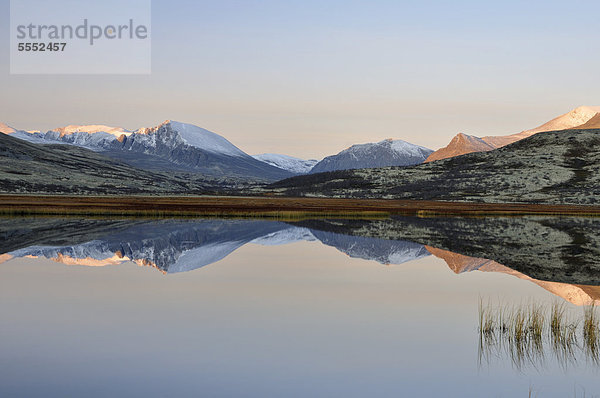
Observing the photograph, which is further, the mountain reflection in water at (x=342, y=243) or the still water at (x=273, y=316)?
the mountain reflection in water at (x=342, y=243)

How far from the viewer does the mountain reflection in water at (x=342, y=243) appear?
38.2m

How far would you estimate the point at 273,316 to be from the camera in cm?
2309

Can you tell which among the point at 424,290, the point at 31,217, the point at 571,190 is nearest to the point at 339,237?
the point at 424,290

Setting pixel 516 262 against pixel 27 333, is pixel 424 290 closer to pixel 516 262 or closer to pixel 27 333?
pixel 516 262

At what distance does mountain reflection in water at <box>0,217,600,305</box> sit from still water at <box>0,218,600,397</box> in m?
0.28

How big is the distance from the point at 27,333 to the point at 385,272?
22130 mm

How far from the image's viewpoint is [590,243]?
54.4 m

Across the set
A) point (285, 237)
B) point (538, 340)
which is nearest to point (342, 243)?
point (285, 237)

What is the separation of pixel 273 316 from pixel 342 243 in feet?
107

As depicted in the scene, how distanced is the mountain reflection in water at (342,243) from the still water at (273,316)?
280mm

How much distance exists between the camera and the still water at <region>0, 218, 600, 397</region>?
15391 millimetres

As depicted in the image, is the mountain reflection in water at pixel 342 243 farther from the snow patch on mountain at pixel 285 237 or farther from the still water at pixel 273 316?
the still water at pixel 273 316

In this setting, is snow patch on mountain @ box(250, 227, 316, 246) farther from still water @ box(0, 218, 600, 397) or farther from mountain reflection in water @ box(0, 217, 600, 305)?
still water @ box(0, 218, 600, 397)

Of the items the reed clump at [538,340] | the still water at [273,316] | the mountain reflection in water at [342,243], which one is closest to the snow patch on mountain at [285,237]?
the mountain reflection in water at [342,243]
